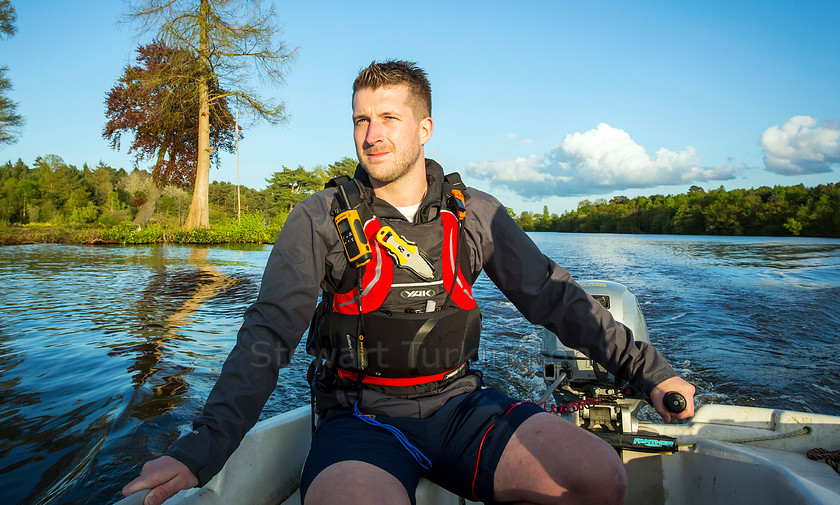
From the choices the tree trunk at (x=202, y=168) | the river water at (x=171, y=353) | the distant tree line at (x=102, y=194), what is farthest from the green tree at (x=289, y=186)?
the river water at (x=171, y=353)

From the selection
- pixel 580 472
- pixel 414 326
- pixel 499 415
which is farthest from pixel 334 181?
pixel 580 472

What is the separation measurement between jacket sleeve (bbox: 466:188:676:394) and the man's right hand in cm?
121

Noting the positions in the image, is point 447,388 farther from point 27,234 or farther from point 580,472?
point 27,234

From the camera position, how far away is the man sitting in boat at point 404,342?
1.41 m

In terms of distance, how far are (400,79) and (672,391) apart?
1.48 meters

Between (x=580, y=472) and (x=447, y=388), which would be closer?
(x=580, y=472)

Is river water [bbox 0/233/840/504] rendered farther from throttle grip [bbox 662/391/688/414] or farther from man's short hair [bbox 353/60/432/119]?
throttle grip [bbox 662/391/688/414]

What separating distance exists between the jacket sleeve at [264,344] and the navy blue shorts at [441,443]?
9.9 inches

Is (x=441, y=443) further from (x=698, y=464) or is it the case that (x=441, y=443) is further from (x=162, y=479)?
(x=698, y=464)

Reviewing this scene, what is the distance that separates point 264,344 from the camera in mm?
1514

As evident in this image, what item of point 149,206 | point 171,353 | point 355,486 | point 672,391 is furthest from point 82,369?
point 149,206

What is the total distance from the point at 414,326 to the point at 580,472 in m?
0.68

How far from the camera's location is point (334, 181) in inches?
76.2

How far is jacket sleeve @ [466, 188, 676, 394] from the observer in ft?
5.83
